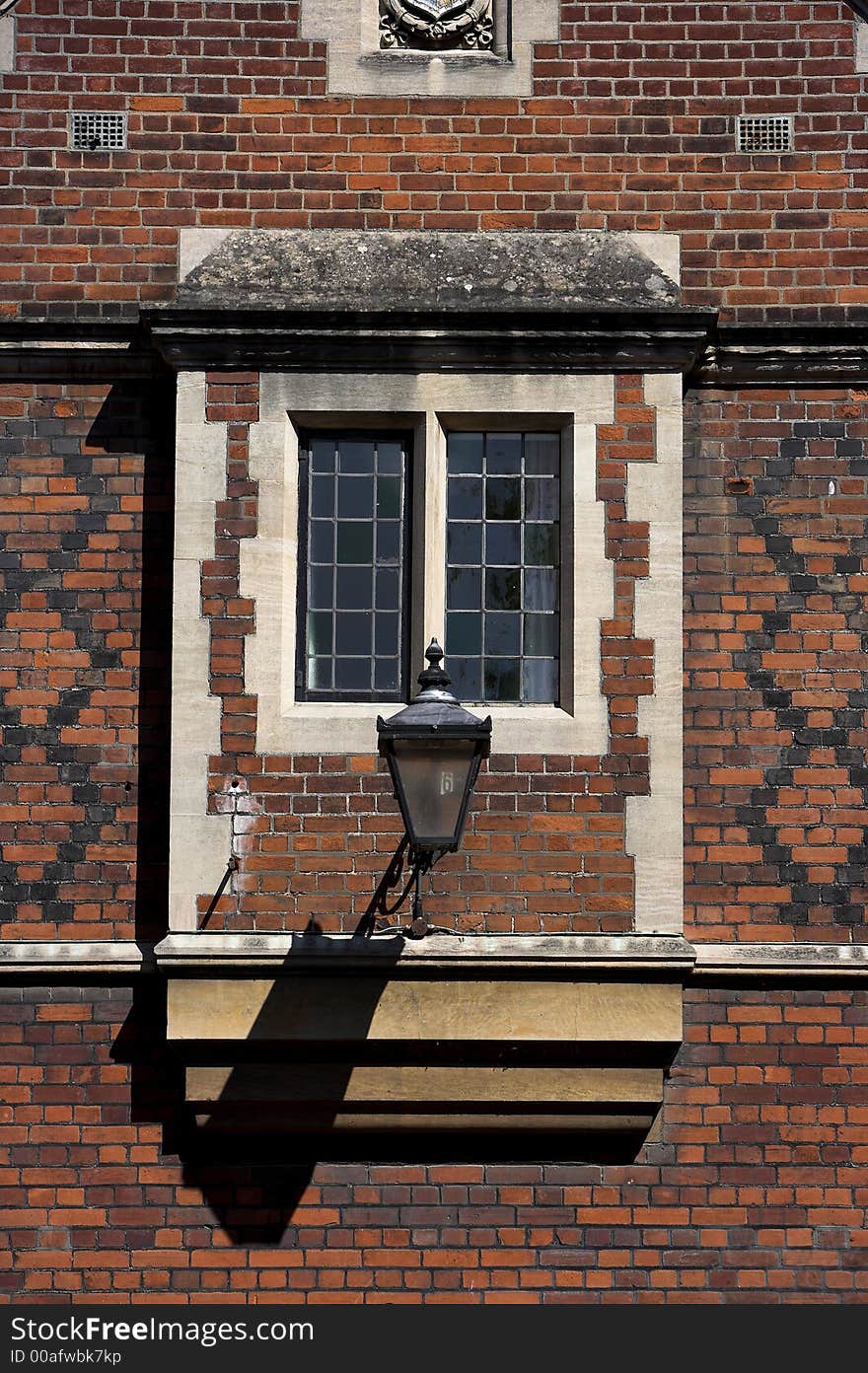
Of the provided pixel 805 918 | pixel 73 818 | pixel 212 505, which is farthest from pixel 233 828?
pixel 805 918

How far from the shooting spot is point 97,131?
761 centimetres

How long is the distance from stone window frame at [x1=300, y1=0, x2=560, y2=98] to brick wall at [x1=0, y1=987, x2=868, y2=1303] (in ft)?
13.4

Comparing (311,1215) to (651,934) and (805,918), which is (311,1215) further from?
(805,918)

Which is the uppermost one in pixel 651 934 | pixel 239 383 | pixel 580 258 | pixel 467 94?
pixel 467 94

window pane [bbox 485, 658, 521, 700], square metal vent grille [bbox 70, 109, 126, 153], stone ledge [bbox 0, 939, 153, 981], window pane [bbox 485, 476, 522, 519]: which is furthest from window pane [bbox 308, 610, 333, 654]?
square metal vent grille [bbox 70, 109, 126, 153]

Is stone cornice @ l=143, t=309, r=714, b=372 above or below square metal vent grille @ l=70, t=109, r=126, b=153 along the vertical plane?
below

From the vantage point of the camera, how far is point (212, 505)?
7.23m

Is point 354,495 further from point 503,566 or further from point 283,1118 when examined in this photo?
point 283,1118

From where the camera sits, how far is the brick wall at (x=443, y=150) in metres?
7.56

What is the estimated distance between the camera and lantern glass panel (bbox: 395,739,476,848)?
6457 mm

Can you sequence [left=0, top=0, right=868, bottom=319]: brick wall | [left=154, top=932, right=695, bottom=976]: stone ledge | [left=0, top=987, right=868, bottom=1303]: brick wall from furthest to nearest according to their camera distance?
[left=0, top=0, right=868, bottom=319]: brick wall → [left=0, top=987, right=868, bottom=1303]: brick wall → [left=154, top=932, right=695, bottom=976]: stone ledge

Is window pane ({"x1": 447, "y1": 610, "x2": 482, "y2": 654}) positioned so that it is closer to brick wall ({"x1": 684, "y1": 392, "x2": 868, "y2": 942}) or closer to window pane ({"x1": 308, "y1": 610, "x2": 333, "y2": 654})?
window pane ({"x1": 308, "y1": 610, "x2": 333, "y2": 654})

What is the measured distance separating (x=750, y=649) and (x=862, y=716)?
53 centimetres

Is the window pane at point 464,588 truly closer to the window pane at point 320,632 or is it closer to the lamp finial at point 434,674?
the window pane at point 320,632
